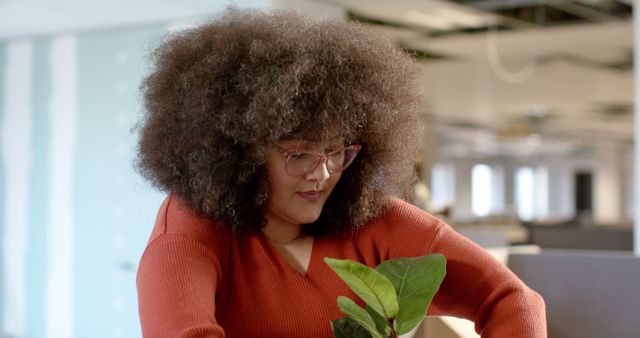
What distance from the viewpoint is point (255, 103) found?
131 cm

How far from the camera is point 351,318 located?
1.33 m

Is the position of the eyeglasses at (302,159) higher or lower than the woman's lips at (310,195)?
higher

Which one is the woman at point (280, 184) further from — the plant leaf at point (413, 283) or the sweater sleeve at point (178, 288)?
the plant leaf at point (413, 283)

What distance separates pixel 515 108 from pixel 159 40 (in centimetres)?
1126

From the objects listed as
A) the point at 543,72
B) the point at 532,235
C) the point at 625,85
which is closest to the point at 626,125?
the point at 625,85

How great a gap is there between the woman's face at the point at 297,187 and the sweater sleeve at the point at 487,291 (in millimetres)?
229

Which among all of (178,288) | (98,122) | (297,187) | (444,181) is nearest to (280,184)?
(297,187)

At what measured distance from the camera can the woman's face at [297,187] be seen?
1.38m

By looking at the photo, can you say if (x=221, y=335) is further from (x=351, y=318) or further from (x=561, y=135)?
(x=561, y=135)

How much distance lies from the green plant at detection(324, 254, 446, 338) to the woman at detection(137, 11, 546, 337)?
18 cm

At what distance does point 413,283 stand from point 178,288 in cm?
33

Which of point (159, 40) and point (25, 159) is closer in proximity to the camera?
point (159, 40)


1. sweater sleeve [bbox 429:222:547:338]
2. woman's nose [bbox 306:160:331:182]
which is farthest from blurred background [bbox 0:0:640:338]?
woman's nose [bbox 306:160:331:182]

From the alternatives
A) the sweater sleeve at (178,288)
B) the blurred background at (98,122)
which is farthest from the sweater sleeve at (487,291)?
the blurred background at (98,122)
